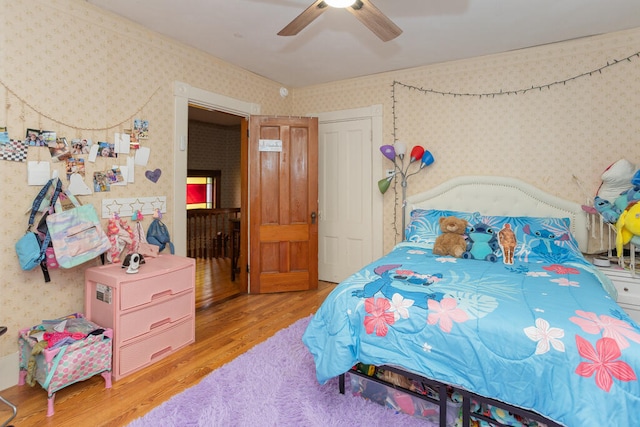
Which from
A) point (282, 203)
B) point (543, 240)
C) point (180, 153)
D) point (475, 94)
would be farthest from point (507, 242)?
point (180, 153)

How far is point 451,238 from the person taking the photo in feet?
9.64

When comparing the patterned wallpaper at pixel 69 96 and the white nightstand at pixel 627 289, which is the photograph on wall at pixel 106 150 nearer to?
the patterned wallpaper at pixel 69 96

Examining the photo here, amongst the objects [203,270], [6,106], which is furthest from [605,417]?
[203,270]

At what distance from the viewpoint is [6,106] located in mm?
2176

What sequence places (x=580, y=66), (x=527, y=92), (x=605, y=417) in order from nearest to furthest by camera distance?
(x=605, y=417) < (x=580, y=66) < (x=527, y=92)

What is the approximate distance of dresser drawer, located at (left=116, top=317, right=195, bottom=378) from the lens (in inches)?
89.4

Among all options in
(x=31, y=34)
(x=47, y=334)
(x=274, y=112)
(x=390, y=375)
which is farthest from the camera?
(x=274, y=112)

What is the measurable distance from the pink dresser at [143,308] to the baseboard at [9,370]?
0.45 m

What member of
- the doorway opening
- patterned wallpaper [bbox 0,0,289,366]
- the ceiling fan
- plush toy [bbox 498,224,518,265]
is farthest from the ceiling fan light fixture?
the doorway opening

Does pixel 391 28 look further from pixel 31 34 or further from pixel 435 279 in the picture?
pixel 31 34

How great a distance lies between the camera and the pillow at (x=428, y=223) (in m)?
3.27

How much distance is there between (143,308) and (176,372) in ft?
1.62

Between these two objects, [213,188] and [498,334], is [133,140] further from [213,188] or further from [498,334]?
[213,188]

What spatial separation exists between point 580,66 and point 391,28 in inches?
87.2
